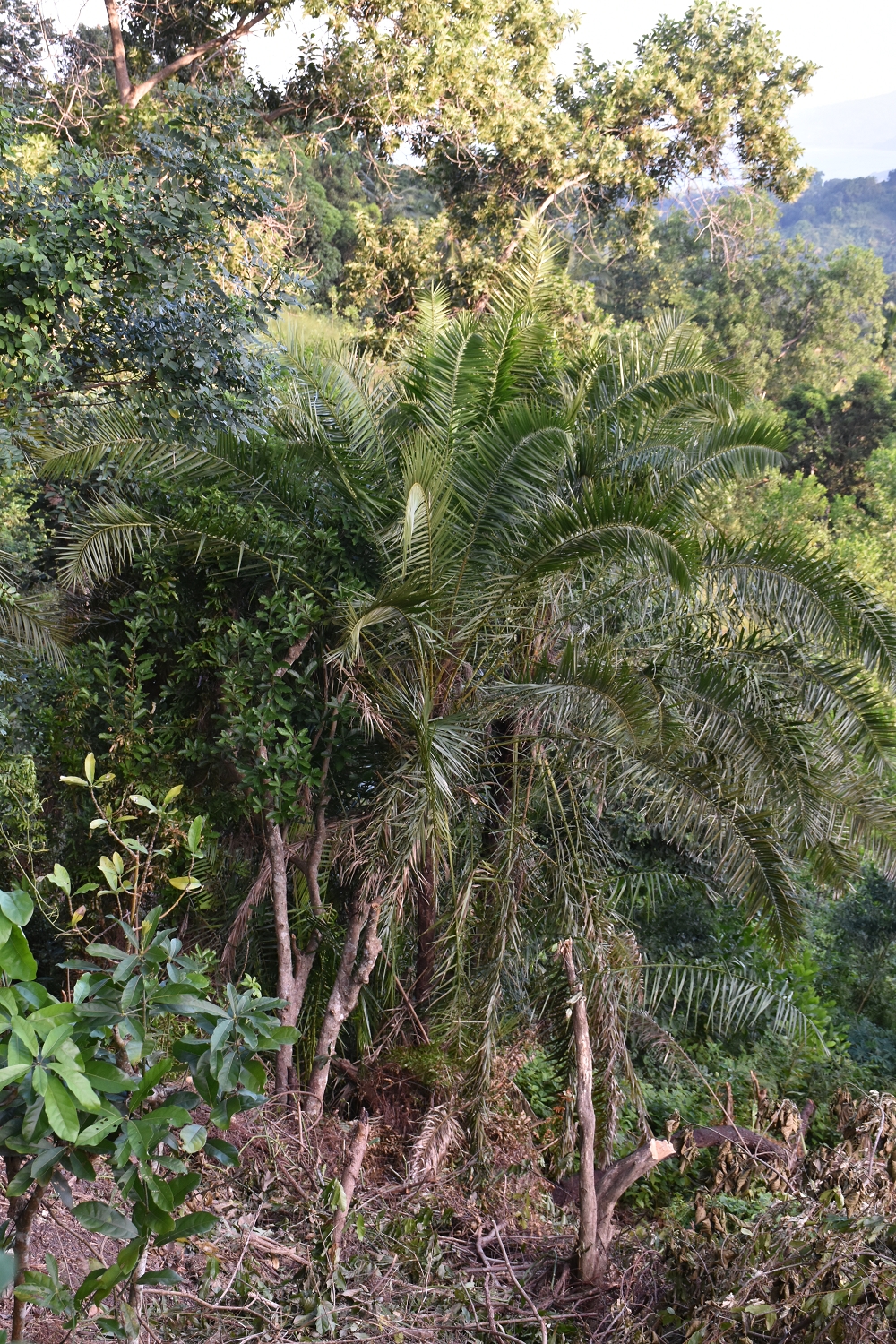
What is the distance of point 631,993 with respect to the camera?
4562 mm

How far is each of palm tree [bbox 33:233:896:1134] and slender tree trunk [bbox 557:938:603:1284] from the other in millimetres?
205

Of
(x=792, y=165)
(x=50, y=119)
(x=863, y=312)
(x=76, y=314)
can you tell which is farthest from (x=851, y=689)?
(x=863, y=312)

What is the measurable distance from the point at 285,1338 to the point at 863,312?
29165mm

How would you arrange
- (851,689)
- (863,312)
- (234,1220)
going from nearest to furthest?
(234,1220) < (851,689) < (863,312)

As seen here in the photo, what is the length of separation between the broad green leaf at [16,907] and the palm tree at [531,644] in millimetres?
2606

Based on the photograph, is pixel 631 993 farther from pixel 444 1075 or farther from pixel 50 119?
pixel 50 119

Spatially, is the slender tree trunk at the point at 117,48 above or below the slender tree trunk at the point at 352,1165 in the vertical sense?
above

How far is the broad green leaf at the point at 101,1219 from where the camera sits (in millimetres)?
1718

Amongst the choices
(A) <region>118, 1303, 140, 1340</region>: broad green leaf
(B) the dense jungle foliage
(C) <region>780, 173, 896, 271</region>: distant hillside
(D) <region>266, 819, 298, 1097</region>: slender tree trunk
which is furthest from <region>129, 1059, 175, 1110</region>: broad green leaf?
(C) <region>780, 173, 896, 271</region>: distant hillside

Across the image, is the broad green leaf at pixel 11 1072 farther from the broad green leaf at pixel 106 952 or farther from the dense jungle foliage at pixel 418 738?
the dense jungle foliage at pixel 418 738

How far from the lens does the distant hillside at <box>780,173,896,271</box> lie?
6900 cm

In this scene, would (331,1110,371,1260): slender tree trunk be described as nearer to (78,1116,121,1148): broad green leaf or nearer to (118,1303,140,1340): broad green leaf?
(118,1303,140,1340): broad green leaf

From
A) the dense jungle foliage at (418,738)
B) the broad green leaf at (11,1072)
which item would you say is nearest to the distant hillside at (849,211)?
the dense jungle foliage at (418,738)

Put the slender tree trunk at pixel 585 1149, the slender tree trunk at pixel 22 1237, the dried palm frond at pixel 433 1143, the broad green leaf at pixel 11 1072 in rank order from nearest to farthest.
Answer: the broad green leaf at pixel 11 1072, the slender tree trunk at pixel 22 1237, the slender tree trunk at pixel 585 1149, the dried palm frond at pixel 433 1143
